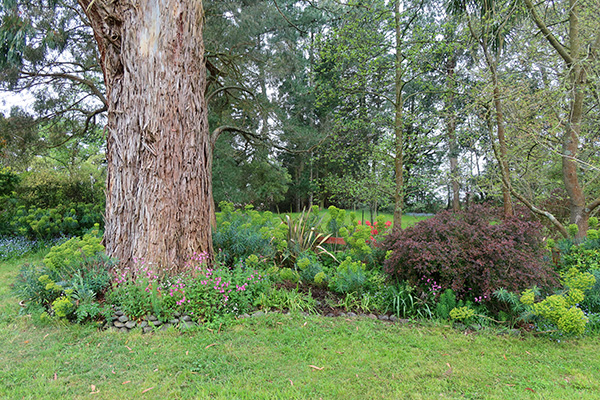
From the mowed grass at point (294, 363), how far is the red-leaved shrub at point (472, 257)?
473 millimetres

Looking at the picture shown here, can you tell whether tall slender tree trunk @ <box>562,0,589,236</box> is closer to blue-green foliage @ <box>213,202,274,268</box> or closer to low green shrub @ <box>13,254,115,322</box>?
blue-green foliage @ <box>213,202,274,268</box>

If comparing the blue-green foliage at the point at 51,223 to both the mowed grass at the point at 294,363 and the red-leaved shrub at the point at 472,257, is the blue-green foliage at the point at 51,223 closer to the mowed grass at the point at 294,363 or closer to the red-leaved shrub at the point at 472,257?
the mowed grass at the point at 294,363

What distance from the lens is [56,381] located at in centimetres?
215

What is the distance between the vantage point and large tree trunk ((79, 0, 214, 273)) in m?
3.38

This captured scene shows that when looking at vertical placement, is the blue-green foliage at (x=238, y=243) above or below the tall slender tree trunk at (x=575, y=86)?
below

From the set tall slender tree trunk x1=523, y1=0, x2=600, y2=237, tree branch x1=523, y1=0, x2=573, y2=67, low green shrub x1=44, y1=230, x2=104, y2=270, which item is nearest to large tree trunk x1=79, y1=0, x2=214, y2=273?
low green shrub x1=44, y1=230, x2=104, y2=270

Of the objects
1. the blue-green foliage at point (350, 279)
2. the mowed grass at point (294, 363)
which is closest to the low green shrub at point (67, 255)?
the mowed grass at point (294, 363)

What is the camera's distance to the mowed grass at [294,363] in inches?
79.6

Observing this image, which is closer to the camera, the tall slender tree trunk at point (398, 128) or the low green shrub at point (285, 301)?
the low green shrub at point (285, 301)

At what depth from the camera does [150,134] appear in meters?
3.37

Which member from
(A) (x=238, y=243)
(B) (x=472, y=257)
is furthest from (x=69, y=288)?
(B) (x=472, y=257)

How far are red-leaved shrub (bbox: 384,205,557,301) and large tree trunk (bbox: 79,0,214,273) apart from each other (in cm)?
235

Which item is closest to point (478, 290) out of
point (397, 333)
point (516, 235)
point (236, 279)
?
point (516, 235)

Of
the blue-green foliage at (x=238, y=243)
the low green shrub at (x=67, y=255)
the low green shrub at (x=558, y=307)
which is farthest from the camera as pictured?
the blue-green foliage at (x=238, y=243)
